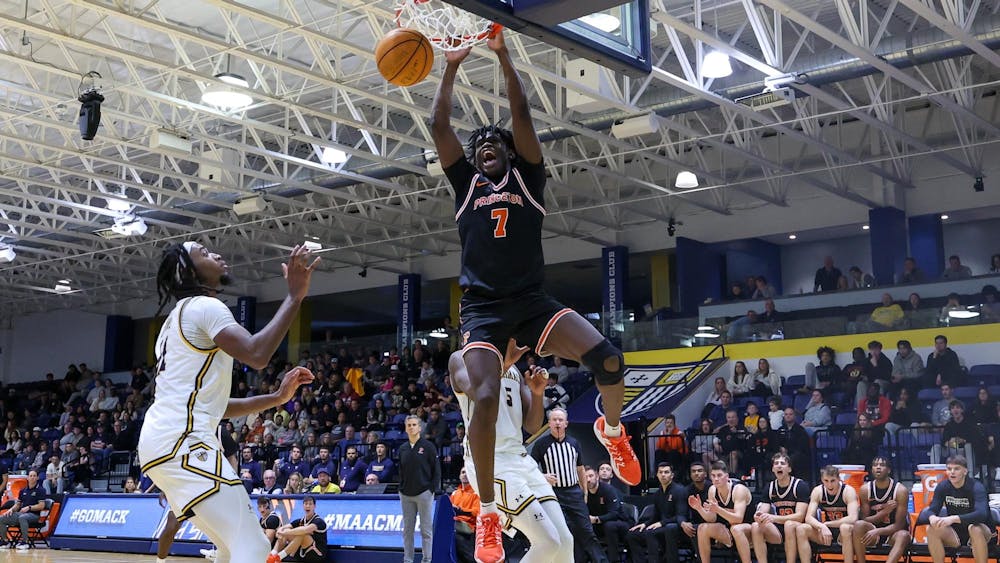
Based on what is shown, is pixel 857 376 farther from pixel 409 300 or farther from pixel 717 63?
pixel 409 300

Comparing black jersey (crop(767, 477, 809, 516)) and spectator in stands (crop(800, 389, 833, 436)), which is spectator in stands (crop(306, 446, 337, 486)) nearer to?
spectator in stands (crop(800, 389, 833, 436))

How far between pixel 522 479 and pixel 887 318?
14.8 m

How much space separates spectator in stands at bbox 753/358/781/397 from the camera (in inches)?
747

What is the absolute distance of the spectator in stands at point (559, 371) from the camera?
836 inches

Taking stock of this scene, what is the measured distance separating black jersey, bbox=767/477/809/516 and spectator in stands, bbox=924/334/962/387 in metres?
6.24

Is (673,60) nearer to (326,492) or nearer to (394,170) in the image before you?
(394,170)

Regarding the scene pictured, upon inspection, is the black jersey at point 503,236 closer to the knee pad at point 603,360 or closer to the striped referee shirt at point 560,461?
the knee pad at point 603,360

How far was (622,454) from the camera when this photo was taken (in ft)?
19.0

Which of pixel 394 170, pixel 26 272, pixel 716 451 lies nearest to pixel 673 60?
pixel 394 170

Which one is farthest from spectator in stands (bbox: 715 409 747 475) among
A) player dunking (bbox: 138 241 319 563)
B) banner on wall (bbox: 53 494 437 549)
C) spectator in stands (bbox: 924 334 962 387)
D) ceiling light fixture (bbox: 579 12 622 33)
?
player dunking (bbox: 138 241 319 563)

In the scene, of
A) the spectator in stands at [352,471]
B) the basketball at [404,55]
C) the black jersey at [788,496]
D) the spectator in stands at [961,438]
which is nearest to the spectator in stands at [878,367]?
the spectator in stands at [961,438]

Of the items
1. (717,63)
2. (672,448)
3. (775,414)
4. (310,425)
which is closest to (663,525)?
(672,448)

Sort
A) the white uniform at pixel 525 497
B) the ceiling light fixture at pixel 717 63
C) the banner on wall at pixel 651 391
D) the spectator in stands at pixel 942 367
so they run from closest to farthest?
the white uniform at pixel 525 497
the ceiling light fixture at pixel 717 63
the spectator in stands at pixel 942 367
the banner on wall at pixel 651 391

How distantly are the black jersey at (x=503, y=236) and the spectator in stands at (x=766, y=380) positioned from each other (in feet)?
47.6
